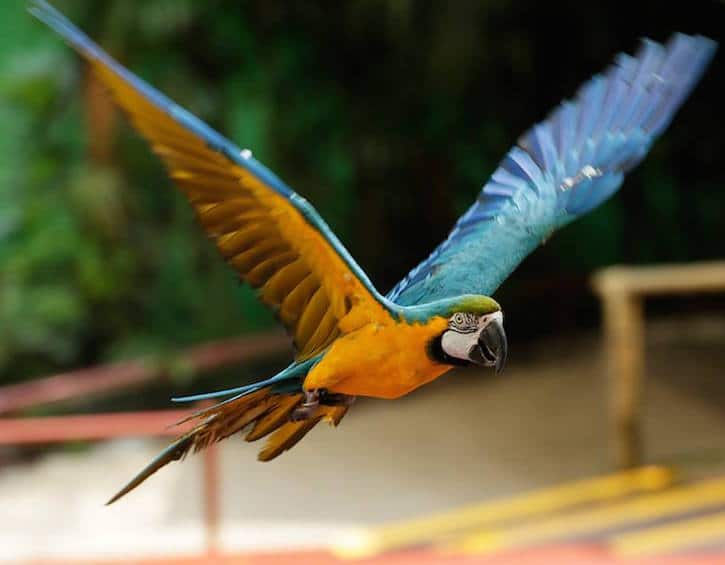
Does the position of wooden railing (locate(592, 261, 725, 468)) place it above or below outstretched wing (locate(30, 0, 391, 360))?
below

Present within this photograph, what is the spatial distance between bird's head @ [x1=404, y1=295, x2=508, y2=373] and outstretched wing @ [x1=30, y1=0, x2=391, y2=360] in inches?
1.0

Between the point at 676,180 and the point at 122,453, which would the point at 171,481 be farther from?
the point at 676,180

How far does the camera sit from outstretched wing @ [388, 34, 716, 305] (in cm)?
48

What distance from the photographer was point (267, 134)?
330cm

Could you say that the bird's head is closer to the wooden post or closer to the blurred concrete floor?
the blurred concrete floor

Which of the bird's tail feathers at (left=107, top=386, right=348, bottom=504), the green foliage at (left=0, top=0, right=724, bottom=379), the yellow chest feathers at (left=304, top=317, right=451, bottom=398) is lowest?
the green foliage at (left=0, top=0, right=724, bottom=379)

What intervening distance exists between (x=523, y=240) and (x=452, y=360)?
0.13m

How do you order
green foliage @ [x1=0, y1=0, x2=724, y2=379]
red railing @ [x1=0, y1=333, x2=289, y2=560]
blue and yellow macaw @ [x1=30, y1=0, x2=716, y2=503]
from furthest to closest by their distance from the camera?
1. green foliage @ [x1=0, y1=0, x2=724, y2=379]
2. red railing @ [x1=0, y1=333, x2=289, y2=560]
3. blue and yellow macaw @ [x1=30, y1=0, x2=716, y2=503]

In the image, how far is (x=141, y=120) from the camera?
35 cm

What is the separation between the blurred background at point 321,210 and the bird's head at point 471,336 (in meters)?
1.94

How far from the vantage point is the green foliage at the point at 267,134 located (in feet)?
9.52

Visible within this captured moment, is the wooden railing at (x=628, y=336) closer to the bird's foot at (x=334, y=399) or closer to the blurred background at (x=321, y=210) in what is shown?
the blurred background at (x=321, y=210)

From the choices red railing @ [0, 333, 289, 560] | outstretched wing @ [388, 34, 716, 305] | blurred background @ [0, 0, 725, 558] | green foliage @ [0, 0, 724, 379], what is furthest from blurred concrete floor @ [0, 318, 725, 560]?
outstretched wing @ [388, 34, 716, 305]

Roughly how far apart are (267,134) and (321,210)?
79 centimetres
